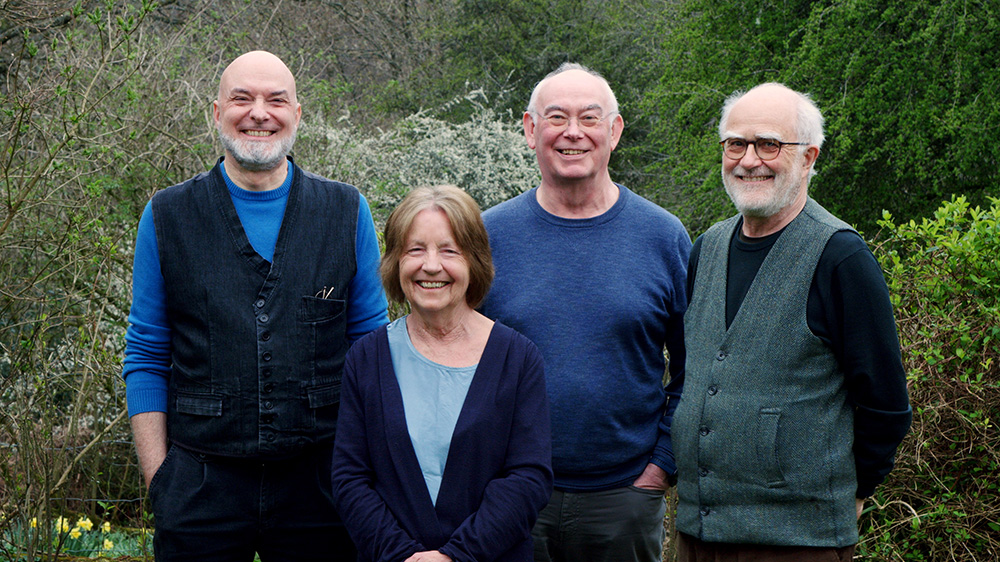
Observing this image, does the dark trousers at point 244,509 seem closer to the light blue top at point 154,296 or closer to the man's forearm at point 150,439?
the man's forearm at point 150,439

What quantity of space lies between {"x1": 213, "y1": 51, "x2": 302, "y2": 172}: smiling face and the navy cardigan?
74 cm

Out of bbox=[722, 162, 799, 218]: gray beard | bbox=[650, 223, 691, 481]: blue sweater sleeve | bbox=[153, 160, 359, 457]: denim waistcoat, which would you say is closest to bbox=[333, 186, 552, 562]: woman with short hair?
bbox=[153, 160, 359, 457]: denim waistcoat

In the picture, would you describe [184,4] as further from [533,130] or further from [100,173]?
[533,130]

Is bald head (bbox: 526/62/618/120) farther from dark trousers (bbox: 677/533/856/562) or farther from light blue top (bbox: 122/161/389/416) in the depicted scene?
dark trousers (bbox: 677/533/856/562)

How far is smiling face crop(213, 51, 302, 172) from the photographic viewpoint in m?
2.65

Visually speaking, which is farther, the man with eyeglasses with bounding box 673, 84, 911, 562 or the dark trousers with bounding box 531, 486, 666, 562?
the dark trousers with bounding box 531, 486, 666, 562

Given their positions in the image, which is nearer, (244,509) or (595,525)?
(244,509)

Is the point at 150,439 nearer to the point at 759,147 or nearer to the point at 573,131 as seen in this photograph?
the point at 573,131

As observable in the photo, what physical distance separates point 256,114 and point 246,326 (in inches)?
24.8

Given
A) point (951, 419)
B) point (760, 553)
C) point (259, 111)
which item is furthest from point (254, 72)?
point (951, 419)

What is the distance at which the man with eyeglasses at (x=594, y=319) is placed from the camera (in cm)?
276

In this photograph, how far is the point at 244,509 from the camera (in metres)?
2.53

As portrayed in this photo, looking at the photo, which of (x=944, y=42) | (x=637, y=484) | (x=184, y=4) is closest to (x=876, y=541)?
(x=637, y=484)

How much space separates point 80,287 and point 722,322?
14.2 feet
